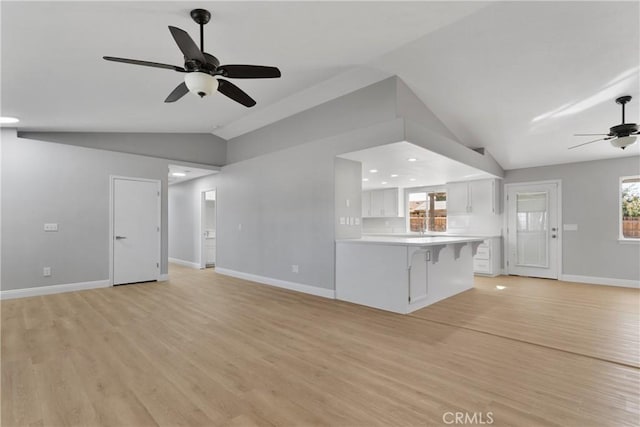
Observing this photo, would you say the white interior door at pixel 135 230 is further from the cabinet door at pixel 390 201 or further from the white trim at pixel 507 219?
the white trim at pixel 507 219

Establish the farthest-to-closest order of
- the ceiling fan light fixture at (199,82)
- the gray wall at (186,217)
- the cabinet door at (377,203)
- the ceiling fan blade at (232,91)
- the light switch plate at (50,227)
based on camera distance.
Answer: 1. the cabinet door at (377,203)
2. the gray wall at (186,217)
3. the light switch plate at (50,227)
4. the ceiling fan blade at (232,91)
5. the ceiling fan light fixture at (199,82)

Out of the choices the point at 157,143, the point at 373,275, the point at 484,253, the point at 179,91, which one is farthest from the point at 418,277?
the point at 157,143

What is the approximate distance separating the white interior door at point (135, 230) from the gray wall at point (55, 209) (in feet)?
0.57

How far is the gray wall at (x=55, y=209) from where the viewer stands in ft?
15.7

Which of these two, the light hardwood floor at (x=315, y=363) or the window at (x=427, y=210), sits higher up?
the window at (x=427, y=210)

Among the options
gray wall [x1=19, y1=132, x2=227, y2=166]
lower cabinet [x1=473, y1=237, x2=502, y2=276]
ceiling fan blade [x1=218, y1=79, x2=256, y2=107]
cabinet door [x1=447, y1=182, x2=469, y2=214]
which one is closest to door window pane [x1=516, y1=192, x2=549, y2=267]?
lower cabinet [x1=473, y1=237, x2=502, y2=276]

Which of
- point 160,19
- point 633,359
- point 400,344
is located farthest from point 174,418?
point 633,359

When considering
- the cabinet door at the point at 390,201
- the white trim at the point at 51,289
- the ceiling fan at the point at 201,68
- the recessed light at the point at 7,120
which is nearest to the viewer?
the ceiling fan at the point at 201,68

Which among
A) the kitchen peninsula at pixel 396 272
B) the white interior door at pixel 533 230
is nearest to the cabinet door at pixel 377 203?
the white interior door at pixel 533 230

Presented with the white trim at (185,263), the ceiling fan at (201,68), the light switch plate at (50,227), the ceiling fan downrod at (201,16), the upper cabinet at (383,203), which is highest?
the ceiling fan downrod at (201,16)

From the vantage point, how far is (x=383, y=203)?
860 cm

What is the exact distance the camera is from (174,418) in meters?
1.81

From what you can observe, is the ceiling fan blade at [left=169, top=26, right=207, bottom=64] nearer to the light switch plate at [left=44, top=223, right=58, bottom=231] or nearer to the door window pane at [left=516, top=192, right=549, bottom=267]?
the light switch plate at [left=44, top=223, right=58, bottom=231]

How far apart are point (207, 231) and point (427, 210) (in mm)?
6064
